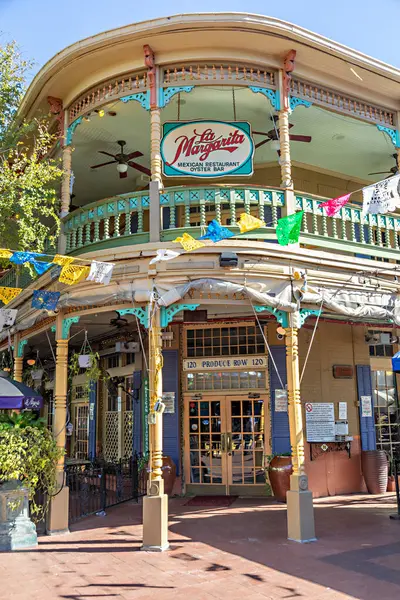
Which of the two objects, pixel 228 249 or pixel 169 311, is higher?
pixel 228 249

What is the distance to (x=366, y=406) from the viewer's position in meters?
13.2

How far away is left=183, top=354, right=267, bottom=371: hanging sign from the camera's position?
1268 centimetres

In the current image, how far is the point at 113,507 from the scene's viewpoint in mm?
11672

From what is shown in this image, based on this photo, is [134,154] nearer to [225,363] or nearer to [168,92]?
[168,92]

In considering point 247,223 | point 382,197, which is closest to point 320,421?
point 382,197

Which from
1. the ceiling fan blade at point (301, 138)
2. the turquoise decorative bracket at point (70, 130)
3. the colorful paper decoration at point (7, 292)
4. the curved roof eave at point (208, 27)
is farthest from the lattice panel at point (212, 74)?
the colorful paper decoration at point (7, 292)

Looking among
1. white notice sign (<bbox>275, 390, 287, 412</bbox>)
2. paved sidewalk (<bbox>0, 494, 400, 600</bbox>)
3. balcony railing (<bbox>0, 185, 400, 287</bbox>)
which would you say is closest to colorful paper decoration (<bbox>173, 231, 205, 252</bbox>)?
balcony railing (<bbox>0, 185, 400, 287</bbox>)

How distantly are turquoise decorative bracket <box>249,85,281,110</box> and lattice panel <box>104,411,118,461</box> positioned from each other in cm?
918

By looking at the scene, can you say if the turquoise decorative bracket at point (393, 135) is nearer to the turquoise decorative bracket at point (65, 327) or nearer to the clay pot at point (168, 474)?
the turquoise decorative bracket at point (65, 327)

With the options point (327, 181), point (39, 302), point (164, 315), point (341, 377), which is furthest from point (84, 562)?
point (327, 181)

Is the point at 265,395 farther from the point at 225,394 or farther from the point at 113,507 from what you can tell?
the point at 113,507

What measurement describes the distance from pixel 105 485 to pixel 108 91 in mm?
7978

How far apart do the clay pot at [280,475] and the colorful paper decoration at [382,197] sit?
5.55 metres

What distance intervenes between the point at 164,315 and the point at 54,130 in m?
5.74
